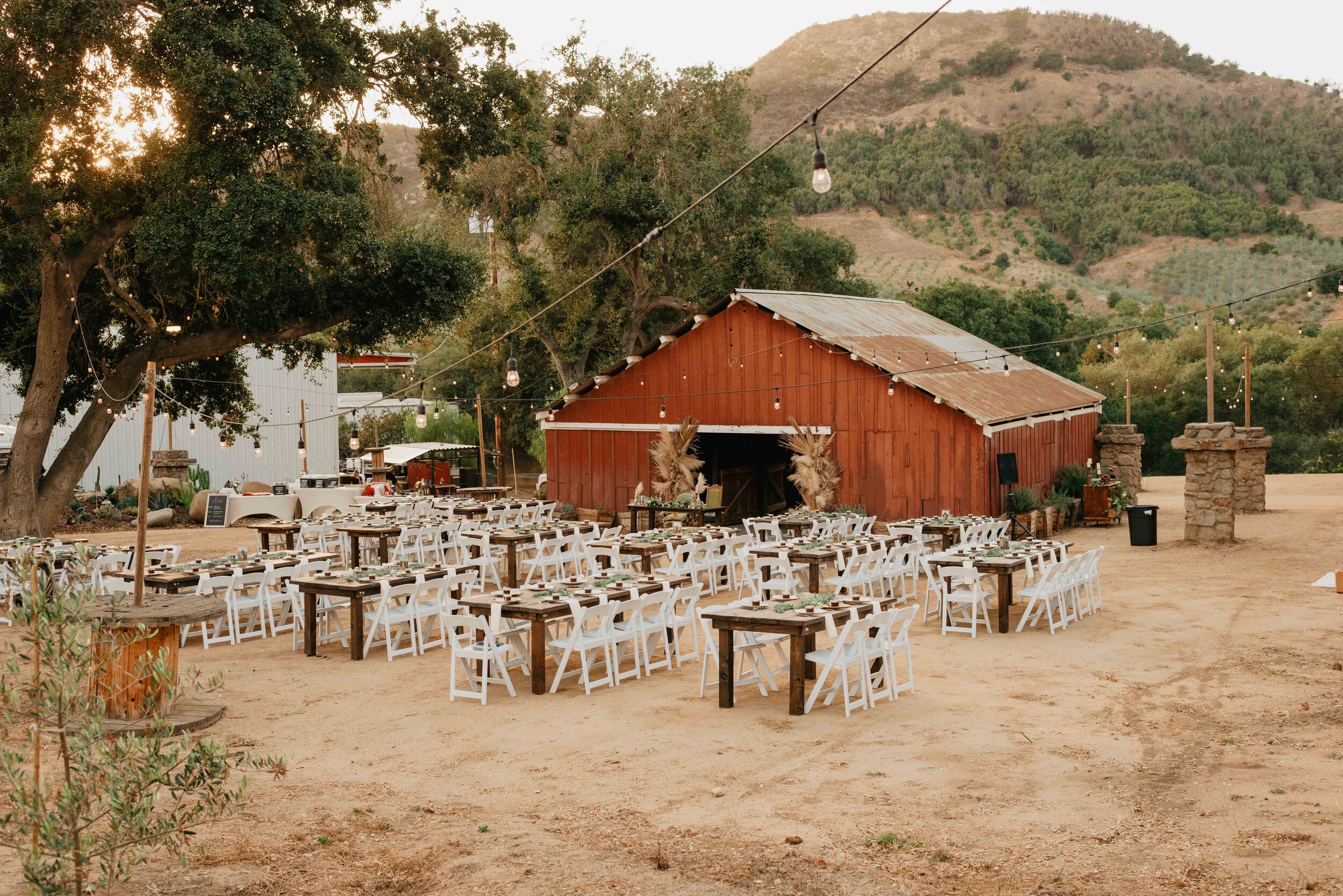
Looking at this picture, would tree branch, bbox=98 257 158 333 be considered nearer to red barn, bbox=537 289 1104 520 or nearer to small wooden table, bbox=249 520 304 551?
small wooden table, bbox=249 520 304 551

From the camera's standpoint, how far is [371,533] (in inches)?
624

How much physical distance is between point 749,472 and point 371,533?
11.3m

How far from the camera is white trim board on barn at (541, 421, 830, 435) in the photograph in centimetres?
2136

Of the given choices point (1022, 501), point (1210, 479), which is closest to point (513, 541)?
point (1022, 501)

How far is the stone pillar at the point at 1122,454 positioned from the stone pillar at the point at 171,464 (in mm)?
21120

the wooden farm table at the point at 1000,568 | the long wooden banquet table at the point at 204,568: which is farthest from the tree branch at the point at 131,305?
the wooden farm table at the point at 1000,568

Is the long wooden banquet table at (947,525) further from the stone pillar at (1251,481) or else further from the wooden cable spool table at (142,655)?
the wooden cable spool table at (142,655)

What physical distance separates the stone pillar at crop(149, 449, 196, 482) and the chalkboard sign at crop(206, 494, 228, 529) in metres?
2.68

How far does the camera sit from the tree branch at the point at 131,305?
20000 millimetres

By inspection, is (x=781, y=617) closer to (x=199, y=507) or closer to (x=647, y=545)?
(x=647, y=545)

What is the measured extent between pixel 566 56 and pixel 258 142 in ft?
48.8

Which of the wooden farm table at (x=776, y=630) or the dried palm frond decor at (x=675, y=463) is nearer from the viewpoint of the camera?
the wooden farm table at (x=776, y=630)

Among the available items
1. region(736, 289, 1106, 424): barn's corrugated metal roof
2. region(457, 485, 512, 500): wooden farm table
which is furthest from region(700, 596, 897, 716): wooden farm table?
region(457, 485, 512, 500): wooden farm table

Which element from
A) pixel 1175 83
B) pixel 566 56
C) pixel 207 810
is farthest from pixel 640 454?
pixel 1175 83
